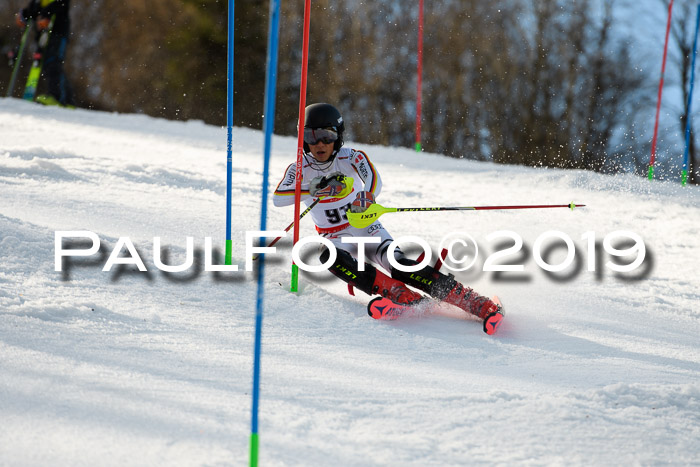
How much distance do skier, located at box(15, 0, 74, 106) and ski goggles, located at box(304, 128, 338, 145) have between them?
29.0 feet

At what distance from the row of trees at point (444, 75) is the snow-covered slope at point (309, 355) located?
1320cm

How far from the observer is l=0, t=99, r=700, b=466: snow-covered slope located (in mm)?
2025

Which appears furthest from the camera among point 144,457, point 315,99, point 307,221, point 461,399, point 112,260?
point 315,99

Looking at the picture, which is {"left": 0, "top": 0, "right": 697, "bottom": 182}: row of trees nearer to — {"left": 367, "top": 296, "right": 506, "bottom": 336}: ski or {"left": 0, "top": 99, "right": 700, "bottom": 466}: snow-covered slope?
{"left": 0, "top": 99, "right": 700, "bottom": 466}: snow-covered slope

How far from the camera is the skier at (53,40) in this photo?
36.5 ft

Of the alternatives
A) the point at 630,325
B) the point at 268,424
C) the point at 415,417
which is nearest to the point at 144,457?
the point at 268,424

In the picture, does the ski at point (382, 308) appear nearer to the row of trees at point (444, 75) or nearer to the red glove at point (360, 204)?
the red glove at point (360, 204)

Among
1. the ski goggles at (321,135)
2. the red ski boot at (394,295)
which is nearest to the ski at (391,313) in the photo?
the red ski boot at (394,295)

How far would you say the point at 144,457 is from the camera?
6.24ft

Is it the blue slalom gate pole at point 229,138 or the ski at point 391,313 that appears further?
the blue slalom gate pole at point 229,138

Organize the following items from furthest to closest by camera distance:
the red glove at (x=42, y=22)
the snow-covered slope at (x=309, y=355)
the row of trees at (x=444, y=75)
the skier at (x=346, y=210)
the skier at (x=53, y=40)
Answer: the row of trees at (x=444, y=75)
the red glove at (x=42, y=22)
the skier at (x=53, y=40)
the skier at (x=346, y=210)
the snow-covered slope at (x=309, y=355)

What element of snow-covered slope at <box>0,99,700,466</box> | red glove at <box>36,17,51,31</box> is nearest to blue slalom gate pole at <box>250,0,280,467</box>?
snow-covered slope at <box>0,99,700,466</box>

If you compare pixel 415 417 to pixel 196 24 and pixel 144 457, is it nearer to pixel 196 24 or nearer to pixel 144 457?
pixel 144 457

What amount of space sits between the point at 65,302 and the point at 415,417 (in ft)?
5.37
